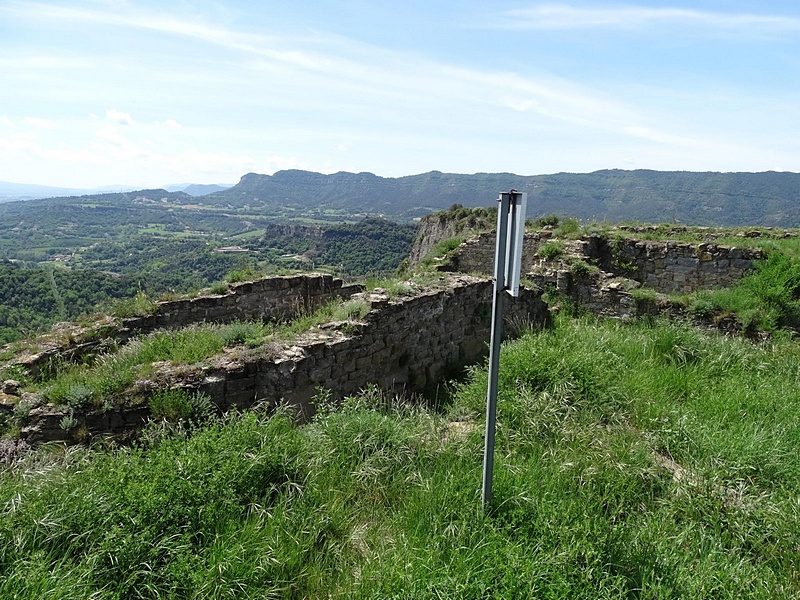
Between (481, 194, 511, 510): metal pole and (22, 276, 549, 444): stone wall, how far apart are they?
2842 mm

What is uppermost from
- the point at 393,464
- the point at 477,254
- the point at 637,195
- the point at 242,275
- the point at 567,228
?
the point at 637,195

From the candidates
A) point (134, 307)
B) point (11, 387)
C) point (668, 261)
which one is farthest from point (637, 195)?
point (11, 387)

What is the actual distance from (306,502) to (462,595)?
4.96 ft

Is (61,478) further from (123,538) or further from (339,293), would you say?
(339,293)

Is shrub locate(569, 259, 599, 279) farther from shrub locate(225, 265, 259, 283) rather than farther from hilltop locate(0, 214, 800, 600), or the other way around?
shrub locate(225, 265, 259, 283)

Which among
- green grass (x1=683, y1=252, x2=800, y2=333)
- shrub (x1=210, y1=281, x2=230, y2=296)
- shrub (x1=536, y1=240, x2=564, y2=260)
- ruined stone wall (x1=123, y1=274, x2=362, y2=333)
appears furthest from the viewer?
shrub (x1=536, y1=240, x2=564, y2=260)

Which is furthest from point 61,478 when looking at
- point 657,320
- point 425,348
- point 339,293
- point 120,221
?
point 120,221

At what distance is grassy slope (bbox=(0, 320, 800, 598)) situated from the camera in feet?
10.3

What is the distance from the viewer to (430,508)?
152 inches

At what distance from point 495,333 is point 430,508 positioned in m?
1.54

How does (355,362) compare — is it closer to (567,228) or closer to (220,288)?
(220,288)

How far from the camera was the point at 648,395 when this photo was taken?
6156 mm

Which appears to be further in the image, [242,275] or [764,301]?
[242,275]

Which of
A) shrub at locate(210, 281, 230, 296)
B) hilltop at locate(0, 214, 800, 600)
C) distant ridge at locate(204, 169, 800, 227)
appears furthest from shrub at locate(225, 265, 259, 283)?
distant ridge at locate(204, 169, 800, 227)
